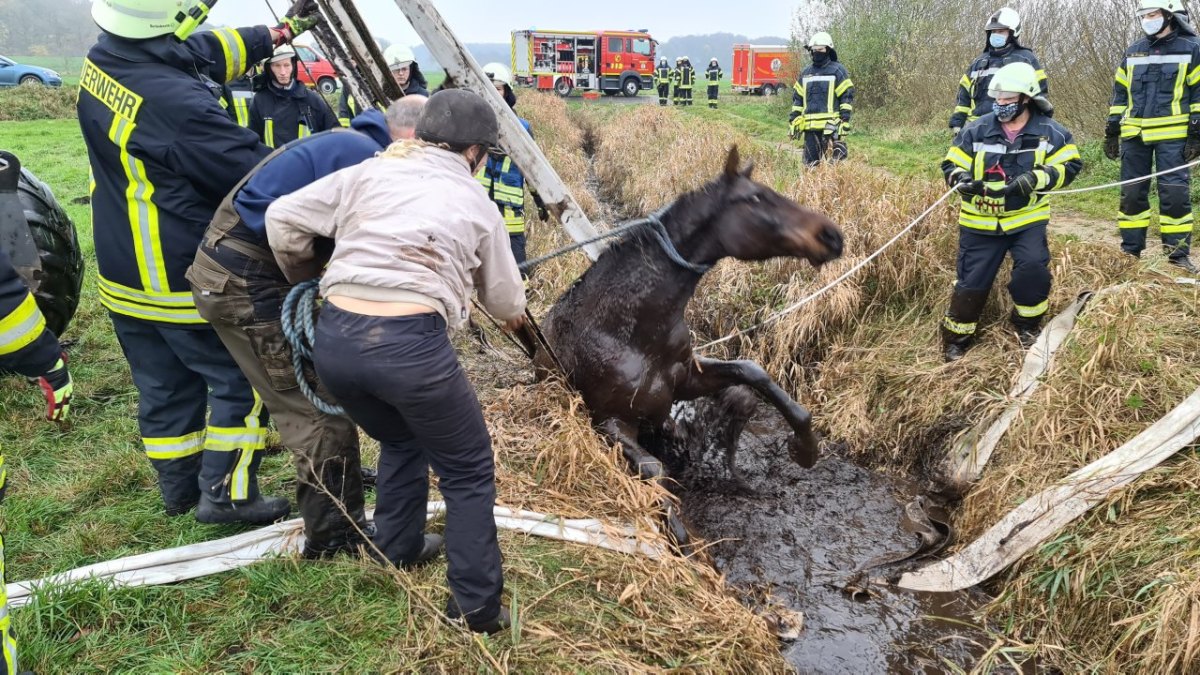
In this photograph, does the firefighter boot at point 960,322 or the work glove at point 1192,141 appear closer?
the firefighter boot at point 960,322

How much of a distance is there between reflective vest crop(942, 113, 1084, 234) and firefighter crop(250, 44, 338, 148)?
5.27m

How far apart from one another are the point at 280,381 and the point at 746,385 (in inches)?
103

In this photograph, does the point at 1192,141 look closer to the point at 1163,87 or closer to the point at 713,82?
the point at 1163,87

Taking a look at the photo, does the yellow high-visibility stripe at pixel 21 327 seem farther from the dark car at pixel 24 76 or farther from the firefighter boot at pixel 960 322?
the dark car at pixel 24 76

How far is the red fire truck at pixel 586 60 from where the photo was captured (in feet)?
128

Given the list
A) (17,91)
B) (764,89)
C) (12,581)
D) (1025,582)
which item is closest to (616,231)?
(1025,582)

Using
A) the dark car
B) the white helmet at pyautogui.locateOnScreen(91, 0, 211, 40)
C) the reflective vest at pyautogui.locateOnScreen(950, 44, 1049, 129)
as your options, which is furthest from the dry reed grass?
the dark car

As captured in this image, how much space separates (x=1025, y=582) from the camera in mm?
3443

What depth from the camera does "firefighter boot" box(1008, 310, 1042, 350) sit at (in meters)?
4.93

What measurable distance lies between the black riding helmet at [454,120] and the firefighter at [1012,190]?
3.73m

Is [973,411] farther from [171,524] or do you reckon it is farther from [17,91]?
[17,91]

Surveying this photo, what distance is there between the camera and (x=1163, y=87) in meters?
6.43

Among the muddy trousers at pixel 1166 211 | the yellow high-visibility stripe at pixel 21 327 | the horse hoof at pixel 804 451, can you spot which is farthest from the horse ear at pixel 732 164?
the muddy trousers at pixel 1166 211

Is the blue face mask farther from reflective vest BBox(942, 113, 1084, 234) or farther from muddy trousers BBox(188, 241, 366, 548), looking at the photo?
muddy trousers BBox(188, 241, 366, 548)
